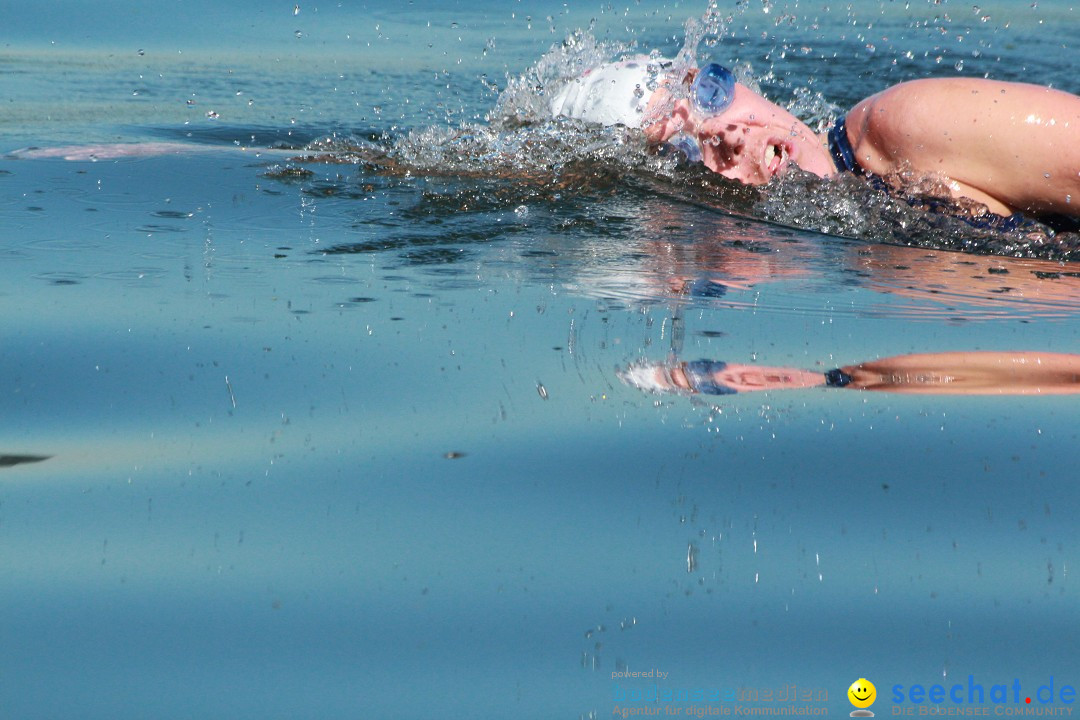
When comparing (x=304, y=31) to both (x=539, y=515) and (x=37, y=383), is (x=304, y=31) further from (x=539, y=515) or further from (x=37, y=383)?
(x=539, y=515)

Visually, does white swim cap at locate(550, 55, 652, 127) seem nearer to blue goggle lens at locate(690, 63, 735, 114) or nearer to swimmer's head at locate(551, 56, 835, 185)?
swimmer's head at locate(551, 56, 835, 185)

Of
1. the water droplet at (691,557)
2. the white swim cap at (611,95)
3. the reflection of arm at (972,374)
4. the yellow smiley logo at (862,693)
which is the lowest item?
the yellow smiley logo at (862,693)

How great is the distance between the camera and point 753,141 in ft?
12.7

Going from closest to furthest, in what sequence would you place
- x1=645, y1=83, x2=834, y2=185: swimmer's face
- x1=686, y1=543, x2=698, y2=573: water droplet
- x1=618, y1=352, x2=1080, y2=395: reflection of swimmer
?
x1=686, y1=543, x2=698, y2=573: water droplet, x1=618, y1=352, x2=1080, y2=395: reflection of swimmer, x1=645, y1=83, x2=834, y2=185: swimmer's face

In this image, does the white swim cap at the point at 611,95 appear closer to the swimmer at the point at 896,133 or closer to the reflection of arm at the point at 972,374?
the swimmer at the point at 896,133

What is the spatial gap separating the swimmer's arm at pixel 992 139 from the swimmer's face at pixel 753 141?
11.2 inches

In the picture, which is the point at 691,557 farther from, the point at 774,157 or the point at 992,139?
the point at 774,157

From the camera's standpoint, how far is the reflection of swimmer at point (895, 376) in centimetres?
196

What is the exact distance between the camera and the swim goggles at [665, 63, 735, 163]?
12.6 ft

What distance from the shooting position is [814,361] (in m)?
2.09

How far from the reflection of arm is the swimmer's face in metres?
1.72

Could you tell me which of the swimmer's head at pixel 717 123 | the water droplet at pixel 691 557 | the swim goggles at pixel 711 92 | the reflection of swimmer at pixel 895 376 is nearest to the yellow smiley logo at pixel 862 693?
the water droplet at pixel 691 557

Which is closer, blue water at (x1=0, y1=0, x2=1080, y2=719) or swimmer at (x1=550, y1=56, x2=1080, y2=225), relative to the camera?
blue water at (x1=0, y1=0, x2=1080, y2=719)

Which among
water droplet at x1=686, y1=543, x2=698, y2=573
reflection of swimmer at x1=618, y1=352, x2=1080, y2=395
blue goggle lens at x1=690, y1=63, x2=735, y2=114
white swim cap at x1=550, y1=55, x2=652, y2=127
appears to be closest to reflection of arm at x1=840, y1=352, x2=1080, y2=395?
reflection of swimmer at x1=618, y1=352, x2=1080, y2=395
